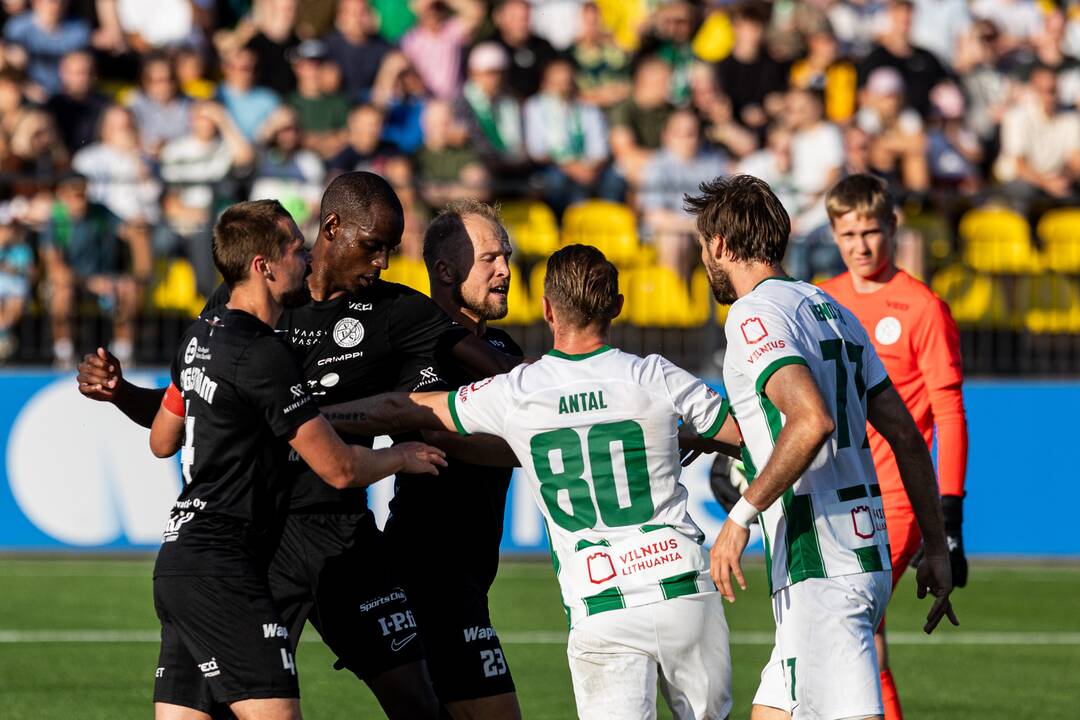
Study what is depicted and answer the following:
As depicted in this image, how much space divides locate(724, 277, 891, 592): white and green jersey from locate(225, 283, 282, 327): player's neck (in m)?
1.43

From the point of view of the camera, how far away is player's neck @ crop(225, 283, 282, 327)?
5098mm

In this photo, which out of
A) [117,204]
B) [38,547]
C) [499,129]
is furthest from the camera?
[499,129]

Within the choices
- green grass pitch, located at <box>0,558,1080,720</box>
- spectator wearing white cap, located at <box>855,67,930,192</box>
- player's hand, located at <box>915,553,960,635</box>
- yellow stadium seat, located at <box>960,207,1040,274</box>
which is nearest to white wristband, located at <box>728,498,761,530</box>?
player's hand, located at <box>915,553,960,635</box>

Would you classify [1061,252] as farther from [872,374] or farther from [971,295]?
[872,374]

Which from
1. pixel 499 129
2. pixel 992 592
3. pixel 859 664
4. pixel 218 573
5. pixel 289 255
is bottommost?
pixel 992 592

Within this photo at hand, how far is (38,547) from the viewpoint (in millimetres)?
13188

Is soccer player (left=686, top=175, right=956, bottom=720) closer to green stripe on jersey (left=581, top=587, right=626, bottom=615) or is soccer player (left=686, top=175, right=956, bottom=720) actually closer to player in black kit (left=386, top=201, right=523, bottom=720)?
green stripe on jersey (left=581, top=587, right=626, bottom=615)

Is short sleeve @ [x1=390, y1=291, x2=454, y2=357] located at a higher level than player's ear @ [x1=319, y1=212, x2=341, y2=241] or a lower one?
lower

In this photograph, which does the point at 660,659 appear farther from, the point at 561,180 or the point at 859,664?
the point at 561,180

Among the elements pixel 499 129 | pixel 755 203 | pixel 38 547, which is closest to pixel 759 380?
pixel 755 203

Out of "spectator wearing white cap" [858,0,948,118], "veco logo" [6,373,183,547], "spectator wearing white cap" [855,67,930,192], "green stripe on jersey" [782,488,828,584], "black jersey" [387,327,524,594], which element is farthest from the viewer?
"spectator wearing white cap" [858,0,948,118]

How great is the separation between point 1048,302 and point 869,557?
993 centimetres

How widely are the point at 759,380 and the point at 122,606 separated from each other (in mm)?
7570

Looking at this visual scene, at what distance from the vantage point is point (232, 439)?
502 cm
